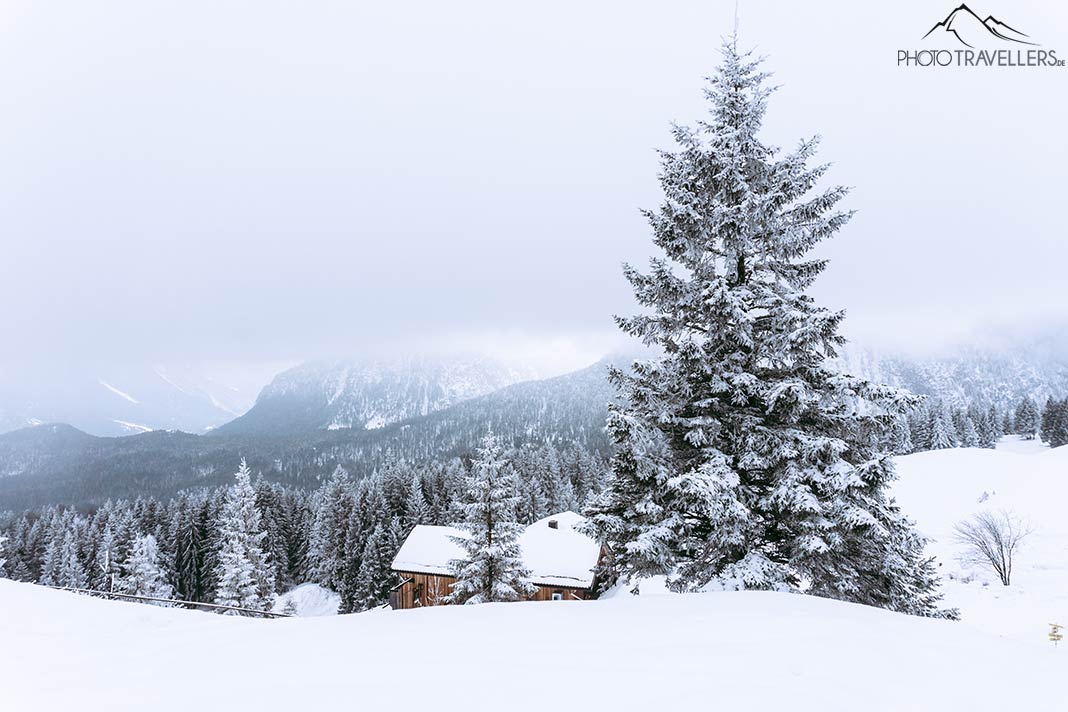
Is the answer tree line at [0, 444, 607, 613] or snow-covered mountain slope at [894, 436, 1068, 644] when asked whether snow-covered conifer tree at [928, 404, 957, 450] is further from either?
tree line at [0, 444, 607, 613]

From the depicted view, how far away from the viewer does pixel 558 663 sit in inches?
181

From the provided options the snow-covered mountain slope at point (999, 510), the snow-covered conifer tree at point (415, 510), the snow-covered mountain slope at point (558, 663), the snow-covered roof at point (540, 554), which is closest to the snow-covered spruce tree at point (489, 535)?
the snow-covered roof at point (540, 554)

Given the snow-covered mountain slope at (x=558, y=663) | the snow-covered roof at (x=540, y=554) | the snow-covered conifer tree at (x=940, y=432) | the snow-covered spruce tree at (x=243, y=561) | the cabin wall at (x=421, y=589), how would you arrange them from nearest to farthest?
the snow-covered mountain slope at (x=558, y=663) → the snow-covered roof at (x=540, y=554) → the snow-covered spruce tree at (x=243, y=561) → the cabin wall at (x=421, y=589) → the snow-covered conifer tree at (x=940, y=432)

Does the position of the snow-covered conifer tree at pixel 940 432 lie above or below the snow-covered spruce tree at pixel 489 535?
above

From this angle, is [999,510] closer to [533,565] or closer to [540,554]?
[540,554]

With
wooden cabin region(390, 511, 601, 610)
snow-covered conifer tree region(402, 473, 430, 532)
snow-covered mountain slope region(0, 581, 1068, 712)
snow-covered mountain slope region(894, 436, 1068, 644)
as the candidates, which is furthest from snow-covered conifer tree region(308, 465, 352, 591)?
snow-covered mountain slope region(0, 581, 1068, 712)

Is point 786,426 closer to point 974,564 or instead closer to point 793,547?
point 793,547

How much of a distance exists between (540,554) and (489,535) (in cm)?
1376

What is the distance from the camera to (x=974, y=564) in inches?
1013

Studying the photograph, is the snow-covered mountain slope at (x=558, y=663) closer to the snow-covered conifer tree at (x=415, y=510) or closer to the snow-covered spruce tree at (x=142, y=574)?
the snow-covered spruce tree at (x=142, y=574)

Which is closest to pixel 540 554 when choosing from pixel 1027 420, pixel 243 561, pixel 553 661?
pixel 243 561

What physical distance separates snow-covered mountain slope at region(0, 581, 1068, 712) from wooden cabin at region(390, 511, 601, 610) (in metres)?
26.4

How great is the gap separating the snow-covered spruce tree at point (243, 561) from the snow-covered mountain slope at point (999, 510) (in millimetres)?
38298

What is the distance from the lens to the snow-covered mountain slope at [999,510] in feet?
61.8
